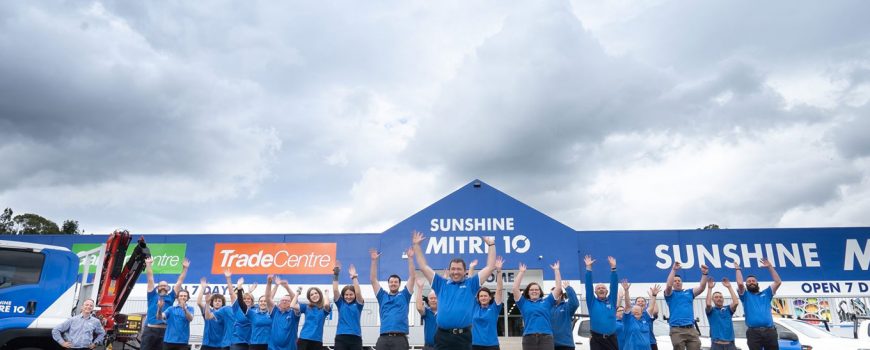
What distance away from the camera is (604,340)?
8.82m

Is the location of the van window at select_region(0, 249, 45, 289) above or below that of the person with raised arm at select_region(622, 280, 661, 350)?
above

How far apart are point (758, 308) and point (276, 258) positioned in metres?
18.7

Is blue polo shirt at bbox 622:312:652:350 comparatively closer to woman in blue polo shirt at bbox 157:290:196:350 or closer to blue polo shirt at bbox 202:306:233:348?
blue polo shirt at bbox 202:306:233:348

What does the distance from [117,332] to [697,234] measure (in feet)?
68.3

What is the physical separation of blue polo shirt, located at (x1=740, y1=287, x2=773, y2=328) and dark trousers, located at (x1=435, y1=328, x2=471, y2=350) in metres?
5.98

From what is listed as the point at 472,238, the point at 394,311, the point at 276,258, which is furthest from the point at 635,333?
the point at 276,258

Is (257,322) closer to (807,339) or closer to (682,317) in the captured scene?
(682,317)

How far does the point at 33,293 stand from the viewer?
8570 millimetres

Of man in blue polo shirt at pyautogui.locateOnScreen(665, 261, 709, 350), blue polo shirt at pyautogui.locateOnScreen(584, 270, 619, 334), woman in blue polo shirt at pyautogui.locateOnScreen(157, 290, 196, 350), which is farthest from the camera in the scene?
man in blue polo shirt at pyautogui.locateOnScreen(665, 261, 709, 350)

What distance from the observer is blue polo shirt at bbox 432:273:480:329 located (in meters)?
6.57

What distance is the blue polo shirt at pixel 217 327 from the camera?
9945 millimetres

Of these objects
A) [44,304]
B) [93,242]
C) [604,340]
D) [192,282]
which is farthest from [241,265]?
[604,340]

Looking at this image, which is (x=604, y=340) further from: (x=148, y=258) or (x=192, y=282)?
(x=192, y=282)

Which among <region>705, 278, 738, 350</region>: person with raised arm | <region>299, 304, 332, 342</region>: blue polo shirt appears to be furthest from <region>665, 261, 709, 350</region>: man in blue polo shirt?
<region>299, 304, 332, 342</region>: blue polo shirt
